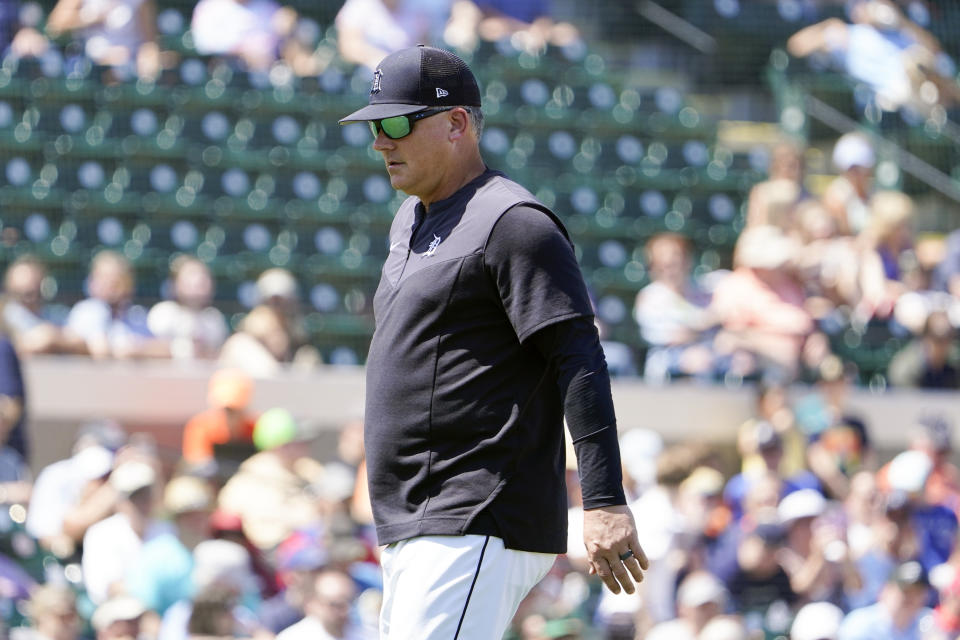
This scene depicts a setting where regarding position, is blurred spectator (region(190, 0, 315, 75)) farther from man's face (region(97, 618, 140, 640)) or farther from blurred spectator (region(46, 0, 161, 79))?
man's face (region(97, 618, 140, 640))

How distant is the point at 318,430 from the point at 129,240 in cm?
183

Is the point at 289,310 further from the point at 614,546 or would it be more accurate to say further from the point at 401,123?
the point at 614,546

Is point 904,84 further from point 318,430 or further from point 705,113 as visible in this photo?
point 318,430

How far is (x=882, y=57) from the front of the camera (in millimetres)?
11352

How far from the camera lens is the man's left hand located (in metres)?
2.98

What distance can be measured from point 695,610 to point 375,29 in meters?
5.24

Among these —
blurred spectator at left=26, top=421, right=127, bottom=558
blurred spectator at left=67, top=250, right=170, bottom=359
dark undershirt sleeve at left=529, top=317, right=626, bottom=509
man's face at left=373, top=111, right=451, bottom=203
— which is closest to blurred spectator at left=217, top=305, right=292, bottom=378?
blurred spectator at left=67, top=250, right=170, bottom=359

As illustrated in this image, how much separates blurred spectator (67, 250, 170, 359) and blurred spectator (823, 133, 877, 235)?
4204 millimetres

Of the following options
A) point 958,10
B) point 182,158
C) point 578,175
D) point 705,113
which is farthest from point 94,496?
point 958,10

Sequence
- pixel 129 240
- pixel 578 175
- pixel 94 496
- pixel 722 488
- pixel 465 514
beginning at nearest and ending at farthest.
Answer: pixel 465 514 < pixel 94 496 < pixel 722 488 < pixel 129 240 < pixel 578 175

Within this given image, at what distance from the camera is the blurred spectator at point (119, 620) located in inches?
217

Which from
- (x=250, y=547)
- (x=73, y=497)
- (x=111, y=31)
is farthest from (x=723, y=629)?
(x=111, y=31)

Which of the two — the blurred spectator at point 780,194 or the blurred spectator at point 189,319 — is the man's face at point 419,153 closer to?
the blurred spectator at point 189,319

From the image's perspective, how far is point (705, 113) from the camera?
11875mm
